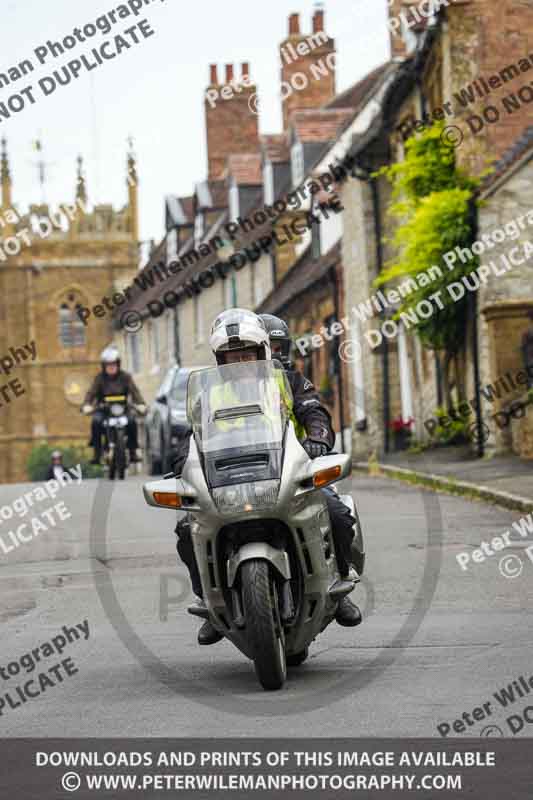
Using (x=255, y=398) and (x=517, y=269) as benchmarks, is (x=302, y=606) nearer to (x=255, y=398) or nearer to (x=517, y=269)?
(x=255, y=398)

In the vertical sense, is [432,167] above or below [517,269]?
above

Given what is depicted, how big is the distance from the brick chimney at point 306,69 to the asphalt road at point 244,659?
36944mm

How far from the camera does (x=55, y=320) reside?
93500mm

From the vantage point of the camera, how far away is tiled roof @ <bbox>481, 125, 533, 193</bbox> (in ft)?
78.8

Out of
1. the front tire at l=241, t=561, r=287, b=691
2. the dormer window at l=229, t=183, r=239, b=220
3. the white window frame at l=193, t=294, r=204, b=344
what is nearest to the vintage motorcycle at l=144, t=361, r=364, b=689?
the front tire at l=241, t=561, r=287, b=691

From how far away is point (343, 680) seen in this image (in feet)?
24.4

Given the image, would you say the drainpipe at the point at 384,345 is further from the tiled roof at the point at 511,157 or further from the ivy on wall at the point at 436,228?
the tiled roof at the point at 511,157

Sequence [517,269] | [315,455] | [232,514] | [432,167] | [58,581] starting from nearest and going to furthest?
1. [232,514]
2. [315,455]
3. [58,581]
4. [517,269]
5. [432,167]

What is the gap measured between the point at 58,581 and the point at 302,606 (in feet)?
17.7

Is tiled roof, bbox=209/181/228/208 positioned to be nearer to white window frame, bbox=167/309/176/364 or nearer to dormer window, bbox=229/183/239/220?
dormer window, bbox=229/183/239/220

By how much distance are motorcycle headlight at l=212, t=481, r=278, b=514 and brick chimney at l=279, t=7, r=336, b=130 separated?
42.7 metres

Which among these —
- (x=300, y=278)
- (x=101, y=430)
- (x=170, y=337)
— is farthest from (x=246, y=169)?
(x=101, y=430)
